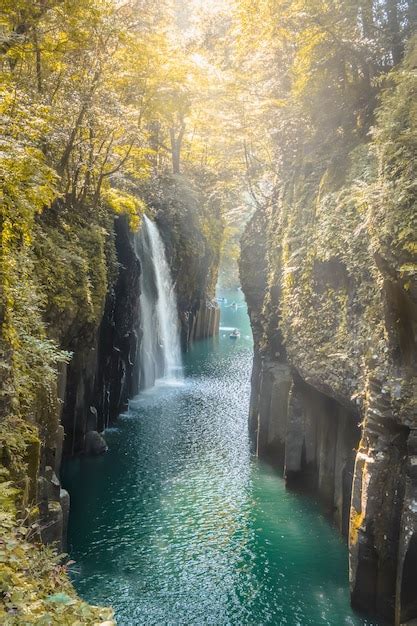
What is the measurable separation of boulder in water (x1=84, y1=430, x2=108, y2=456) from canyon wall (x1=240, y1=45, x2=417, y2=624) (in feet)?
24.0

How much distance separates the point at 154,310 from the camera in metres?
39.3

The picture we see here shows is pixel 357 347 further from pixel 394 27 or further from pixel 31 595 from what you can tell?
pixel 31 595

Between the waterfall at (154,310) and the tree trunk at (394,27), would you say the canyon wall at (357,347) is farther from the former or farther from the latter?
the waterfall at (154,310)

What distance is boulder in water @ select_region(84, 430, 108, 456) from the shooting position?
24812 mm

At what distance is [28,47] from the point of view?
1900cm

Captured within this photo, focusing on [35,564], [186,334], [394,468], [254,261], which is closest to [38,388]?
[35,564]

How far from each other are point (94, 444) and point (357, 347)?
14.0m

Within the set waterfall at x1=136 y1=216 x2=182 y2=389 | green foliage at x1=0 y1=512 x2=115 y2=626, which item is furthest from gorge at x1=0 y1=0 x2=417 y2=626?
waterfall at x1=136 y1=216 x2=182 y2=389

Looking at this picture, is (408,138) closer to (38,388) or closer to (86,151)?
(38,388)

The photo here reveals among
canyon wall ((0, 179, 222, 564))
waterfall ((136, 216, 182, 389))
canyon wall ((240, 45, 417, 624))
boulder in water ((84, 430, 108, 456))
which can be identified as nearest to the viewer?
canyon wall ((0, 179, 222, 564))

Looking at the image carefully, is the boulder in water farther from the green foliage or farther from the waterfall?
the green foliage

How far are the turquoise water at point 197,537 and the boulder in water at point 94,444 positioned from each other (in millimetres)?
616

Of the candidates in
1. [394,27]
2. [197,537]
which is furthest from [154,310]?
[394,27]

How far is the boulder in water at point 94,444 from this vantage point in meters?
24.8
